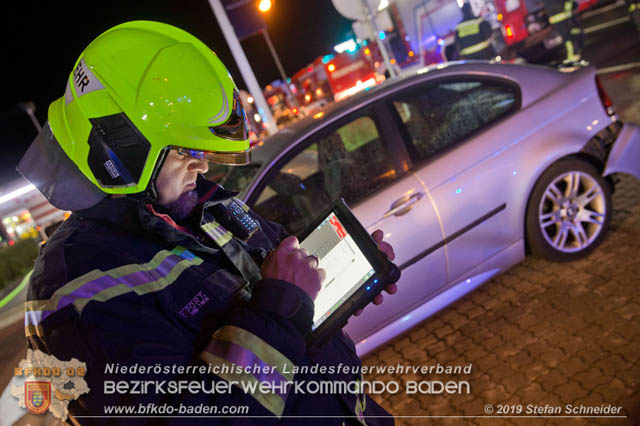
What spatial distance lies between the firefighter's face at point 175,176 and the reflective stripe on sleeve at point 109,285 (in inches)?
8.6

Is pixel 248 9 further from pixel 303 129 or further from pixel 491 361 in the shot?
pixel 491 361

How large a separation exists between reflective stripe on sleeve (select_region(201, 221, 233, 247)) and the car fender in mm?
3288

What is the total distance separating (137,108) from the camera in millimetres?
1254

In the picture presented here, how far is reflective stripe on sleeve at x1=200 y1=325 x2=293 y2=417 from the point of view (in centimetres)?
100

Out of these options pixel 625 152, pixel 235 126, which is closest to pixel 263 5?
pixel 625 152

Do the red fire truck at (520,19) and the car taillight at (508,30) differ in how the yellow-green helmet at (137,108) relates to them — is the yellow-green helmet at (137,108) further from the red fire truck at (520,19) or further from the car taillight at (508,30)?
the car taillight at (508,30)

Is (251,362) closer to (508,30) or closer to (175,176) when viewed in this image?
(175,176)

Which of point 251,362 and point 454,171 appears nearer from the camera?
point 251,362

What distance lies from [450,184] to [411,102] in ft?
2.40

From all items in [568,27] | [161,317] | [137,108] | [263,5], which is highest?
[263,5]

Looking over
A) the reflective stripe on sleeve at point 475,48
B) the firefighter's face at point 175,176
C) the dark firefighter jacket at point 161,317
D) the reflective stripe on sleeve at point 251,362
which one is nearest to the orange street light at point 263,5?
the reflective stripe on sleeve at point 475,48

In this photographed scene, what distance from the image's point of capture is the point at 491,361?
2.81 m

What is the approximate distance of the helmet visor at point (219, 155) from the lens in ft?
4.26

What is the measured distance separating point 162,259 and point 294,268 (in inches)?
13.6
